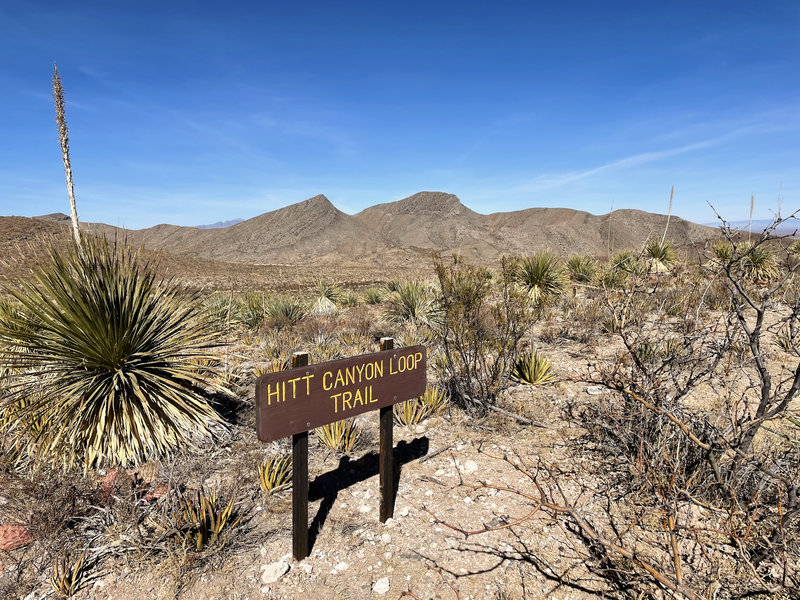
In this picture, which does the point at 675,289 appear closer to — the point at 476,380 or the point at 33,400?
the point at 476,380

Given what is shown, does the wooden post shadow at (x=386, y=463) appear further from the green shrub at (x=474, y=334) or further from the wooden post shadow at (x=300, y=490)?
the green shrub at (x=474, y=334)

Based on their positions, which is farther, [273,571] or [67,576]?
[273,571]

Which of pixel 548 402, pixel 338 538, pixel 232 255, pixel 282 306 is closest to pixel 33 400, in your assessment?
pixel 338 538

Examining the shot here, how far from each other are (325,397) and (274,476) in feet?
4.33

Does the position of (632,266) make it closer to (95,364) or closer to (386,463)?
(386,463)

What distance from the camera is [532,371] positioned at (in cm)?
631

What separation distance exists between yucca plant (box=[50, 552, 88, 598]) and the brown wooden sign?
1.47 metres

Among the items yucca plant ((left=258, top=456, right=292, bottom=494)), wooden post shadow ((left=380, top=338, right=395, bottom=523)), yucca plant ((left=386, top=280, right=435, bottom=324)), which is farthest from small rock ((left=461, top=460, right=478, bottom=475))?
yucca plant ((left=386, top=280, right=435, bottom=324))

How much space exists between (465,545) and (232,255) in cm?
9559

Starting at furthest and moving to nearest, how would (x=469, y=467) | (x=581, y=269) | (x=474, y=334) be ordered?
1. (x=581, y=269)
2. (x=474, y=334)
3. (x=469, y=467)

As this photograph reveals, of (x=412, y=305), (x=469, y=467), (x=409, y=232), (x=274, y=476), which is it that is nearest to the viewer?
(x=274, y=476)

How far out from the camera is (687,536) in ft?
10.1

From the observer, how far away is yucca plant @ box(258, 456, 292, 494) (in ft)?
12.2

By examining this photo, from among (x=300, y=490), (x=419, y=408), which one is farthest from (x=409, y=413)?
(x=300, y=490)
